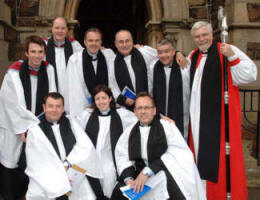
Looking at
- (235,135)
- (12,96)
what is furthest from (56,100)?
(235,135)

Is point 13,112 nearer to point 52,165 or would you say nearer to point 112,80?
point 52,165

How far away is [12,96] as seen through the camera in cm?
292

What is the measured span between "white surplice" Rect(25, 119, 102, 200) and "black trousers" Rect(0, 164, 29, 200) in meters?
0.55

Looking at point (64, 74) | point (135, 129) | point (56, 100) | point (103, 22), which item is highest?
point (103, 22)

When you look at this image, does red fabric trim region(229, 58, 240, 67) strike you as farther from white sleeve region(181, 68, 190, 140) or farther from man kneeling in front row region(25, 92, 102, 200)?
man kneeling in front row region(25, 92, 102, 200)

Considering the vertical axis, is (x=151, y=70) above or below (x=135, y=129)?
above

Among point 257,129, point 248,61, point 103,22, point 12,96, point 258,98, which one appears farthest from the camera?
point 103,22

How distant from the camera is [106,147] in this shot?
299 cm

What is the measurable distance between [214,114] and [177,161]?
2.30 feet

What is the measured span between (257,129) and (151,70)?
1.95m

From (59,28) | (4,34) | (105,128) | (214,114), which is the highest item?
(4,34)

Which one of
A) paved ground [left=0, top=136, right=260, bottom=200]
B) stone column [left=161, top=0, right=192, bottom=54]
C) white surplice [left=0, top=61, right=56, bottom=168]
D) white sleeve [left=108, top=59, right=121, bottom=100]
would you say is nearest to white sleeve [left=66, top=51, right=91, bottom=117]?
white sleeve [left=108, top=59, right=121, bottom=100]

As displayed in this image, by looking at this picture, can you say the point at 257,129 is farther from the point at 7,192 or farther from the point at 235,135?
the point at 7,192

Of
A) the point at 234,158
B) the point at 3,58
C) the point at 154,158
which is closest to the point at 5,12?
the point at 3,58
